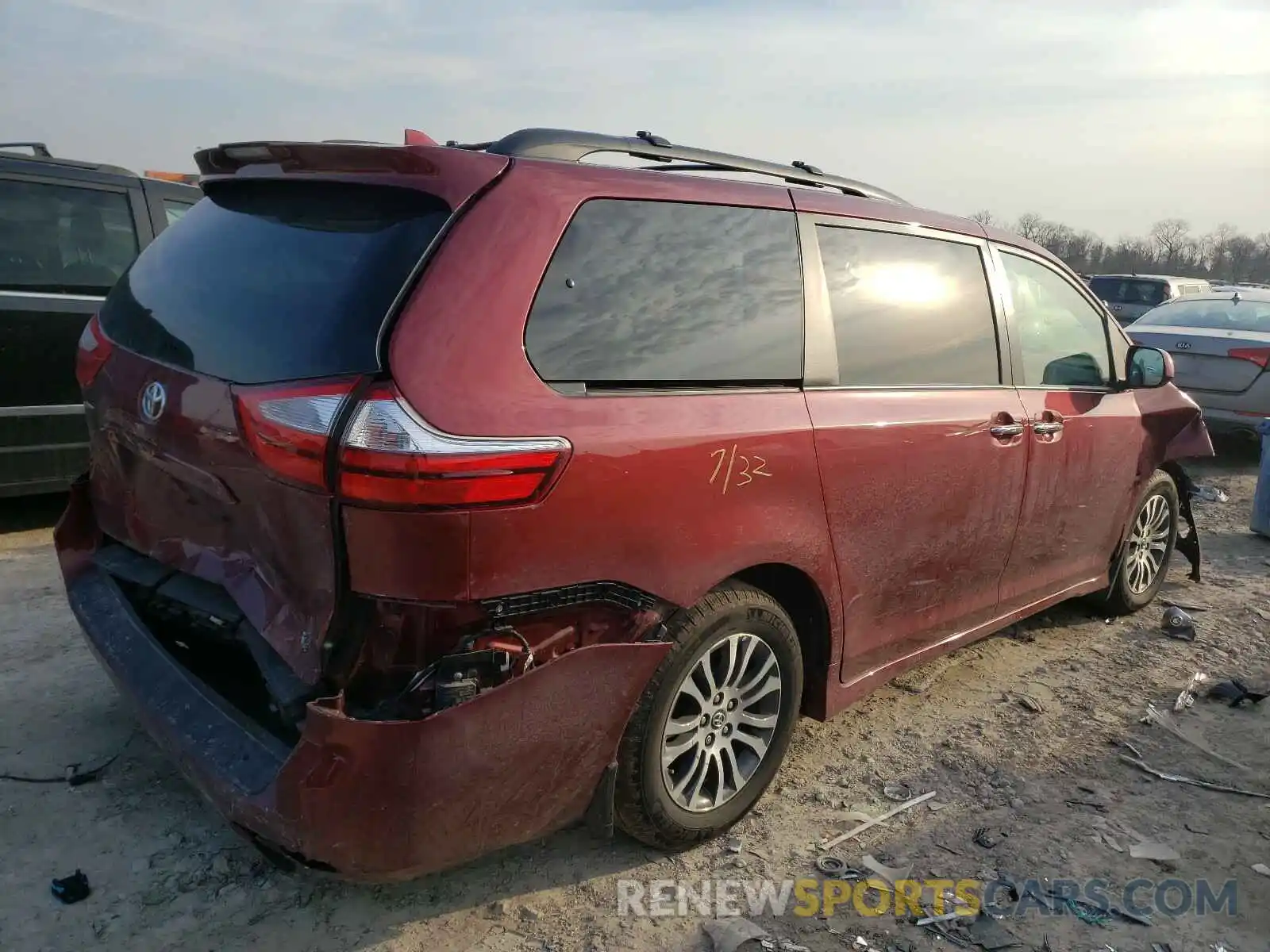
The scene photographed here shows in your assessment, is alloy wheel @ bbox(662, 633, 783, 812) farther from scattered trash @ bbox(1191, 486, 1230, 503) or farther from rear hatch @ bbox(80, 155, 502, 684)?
scattered trash @ bbox(1191, 486, 1230, 503)

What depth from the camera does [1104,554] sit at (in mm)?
4473

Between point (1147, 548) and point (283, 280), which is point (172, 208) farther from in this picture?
point (1147, 548)

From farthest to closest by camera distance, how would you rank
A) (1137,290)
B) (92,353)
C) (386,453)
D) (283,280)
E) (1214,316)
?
(1137,290) < (1214,316) < (92,353) < (283,280) < (386,453)

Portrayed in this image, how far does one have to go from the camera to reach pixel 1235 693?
398cm

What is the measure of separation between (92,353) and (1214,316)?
31.6 ft

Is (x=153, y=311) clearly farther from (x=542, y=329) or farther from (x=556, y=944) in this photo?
(x=556, y=944)


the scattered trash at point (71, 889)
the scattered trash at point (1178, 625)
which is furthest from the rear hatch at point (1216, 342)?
the scattered trash at point (71, 889)

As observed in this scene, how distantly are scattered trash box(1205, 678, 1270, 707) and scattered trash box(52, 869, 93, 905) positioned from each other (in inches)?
165

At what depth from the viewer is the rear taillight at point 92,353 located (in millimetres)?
2750

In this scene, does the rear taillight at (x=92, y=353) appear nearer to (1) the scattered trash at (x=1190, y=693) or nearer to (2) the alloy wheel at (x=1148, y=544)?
(1) the scattered trash at (x=1190, y=693)

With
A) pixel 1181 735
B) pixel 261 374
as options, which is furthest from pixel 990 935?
pixel 261 374

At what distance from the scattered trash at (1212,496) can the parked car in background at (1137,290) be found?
1078cm

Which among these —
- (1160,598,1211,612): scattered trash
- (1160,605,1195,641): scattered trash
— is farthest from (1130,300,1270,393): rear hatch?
(1160,605,1195,641): scattered trash

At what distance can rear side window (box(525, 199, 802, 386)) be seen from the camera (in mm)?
2254
